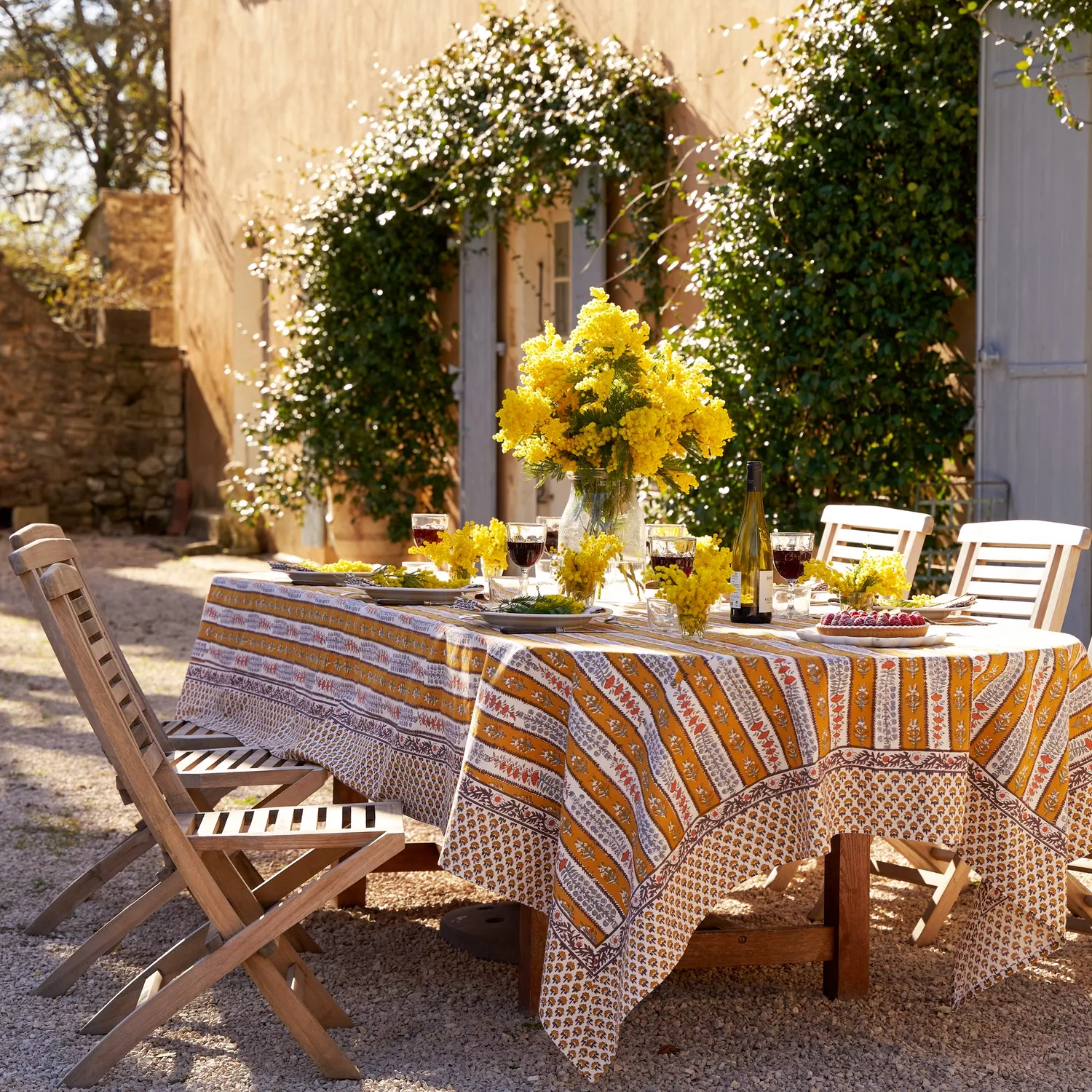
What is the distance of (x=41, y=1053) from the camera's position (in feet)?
9.08

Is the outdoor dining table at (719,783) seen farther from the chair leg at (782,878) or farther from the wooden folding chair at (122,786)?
the chair leg at (782,878)

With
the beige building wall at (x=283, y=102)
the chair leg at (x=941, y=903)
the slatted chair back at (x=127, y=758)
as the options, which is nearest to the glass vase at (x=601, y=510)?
the chair leg at (x=941, y=903)

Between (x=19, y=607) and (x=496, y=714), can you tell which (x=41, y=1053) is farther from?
(x=19, y=607)

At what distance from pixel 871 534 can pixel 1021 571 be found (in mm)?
541

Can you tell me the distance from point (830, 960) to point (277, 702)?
1.42 m

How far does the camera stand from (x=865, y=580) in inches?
117

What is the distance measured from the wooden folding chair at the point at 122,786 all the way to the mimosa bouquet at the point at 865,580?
116 cm

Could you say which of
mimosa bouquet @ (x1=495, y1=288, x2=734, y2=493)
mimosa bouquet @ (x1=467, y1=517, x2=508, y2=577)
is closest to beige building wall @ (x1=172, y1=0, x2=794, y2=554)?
mimosa bouquet @ (x1=495, y1=288, x2=734, y2=493)

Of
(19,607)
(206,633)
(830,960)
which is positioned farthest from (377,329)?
(830,960)

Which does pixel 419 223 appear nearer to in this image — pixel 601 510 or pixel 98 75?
pixel 601 510

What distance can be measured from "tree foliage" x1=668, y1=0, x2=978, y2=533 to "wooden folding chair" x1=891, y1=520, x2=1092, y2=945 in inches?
88.8

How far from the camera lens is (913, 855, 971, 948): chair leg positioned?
10.7 ft

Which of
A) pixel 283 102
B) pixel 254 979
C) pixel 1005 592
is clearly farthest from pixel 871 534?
pixel 283 102

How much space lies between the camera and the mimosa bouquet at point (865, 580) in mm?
2957
